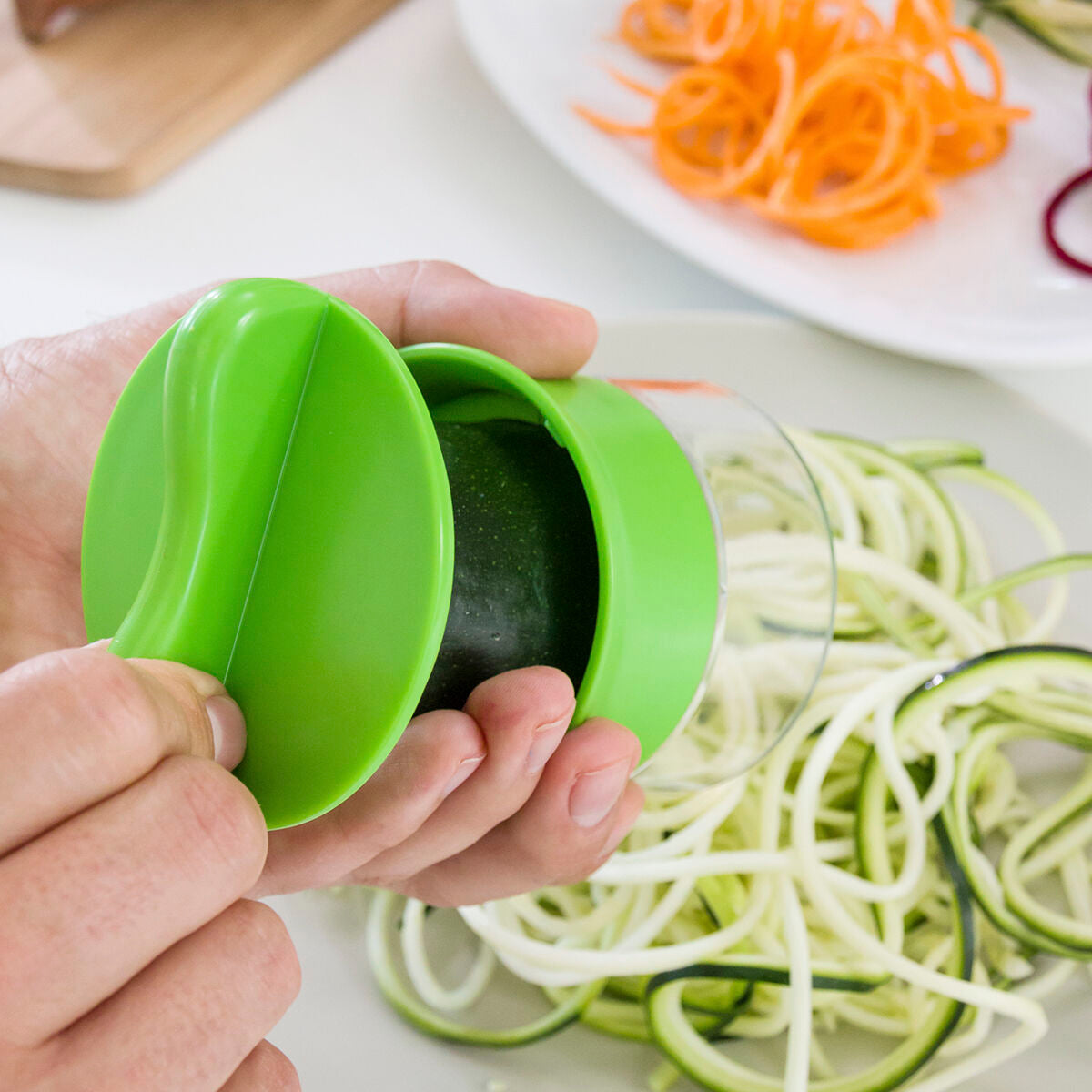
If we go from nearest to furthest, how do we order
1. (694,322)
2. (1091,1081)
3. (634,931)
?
(1091,1081)
(634,931)
(694,322)

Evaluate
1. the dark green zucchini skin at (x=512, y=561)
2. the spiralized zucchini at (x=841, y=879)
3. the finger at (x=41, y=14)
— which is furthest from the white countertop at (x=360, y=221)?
the dark green zucchini skin at (x=512, y=561)

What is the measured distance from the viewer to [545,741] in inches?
18.3

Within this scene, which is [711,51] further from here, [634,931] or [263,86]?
[634,931]

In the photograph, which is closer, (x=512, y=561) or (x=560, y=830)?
(x=512, y=561)

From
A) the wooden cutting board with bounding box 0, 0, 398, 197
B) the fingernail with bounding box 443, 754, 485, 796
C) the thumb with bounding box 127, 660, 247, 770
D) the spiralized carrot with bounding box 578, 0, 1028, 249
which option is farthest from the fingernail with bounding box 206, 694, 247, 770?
the wooden cutting board with bounding box 0, 0, 398, 197

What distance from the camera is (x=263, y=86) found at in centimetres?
123

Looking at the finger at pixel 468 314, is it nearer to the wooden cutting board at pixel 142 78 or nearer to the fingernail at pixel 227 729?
the fingernail at pixel 227 729

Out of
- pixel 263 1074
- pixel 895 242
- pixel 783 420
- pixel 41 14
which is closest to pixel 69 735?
pixel 263 1074

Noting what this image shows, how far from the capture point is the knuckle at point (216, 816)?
32cm

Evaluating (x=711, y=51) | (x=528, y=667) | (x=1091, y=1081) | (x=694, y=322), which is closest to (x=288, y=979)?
(x=528, y=667)

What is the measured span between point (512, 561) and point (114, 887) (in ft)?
0.68

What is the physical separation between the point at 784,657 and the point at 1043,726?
216 mm

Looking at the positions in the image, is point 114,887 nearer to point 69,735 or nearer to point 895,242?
point 69,735

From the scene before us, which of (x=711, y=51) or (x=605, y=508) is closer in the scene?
(x=605, y=508)
